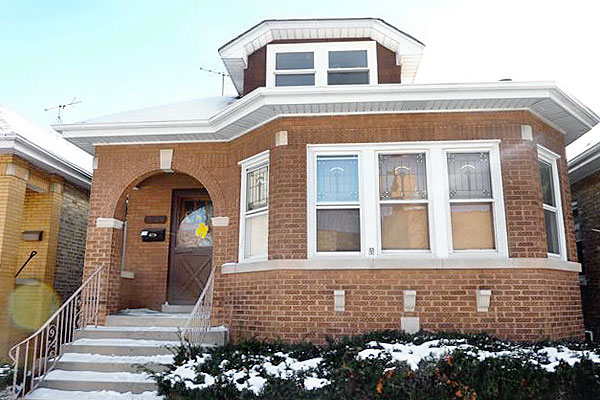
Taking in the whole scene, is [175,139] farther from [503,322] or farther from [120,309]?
[503,322]

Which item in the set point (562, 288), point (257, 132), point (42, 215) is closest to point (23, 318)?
point (42, 215)

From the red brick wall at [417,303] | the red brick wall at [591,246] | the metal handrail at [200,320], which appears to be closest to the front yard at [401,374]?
the red brick wall at [417,303]

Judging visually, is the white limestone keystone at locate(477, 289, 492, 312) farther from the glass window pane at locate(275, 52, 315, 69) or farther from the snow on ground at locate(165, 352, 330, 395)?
the glass window pane at locate(275, 52, 315, 69)

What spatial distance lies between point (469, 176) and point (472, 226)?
733 mm

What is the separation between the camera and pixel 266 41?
8.95m

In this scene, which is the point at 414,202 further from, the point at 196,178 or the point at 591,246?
the point at 591,246

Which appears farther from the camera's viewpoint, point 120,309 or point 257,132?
point 120,309

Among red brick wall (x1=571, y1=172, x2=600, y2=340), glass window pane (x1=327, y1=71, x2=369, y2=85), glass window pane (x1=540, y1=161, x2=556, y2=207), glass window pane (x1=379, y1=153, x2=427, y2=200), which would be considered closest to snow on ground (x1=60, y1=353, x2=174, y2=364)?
glass window pane (x1=379, y1=153, x2=427, y2=200)

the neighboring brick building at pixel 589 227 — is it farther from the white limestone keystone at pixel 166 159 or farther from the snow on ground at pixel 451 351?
the white limestone keystone at pixel 166 159

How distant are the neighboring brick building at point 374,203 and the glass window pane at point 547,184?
0.10 ft

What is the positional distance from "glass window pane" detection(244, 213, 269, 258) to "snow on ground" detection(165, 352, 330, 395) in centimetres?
202

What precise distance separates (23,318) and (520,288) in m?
8.73

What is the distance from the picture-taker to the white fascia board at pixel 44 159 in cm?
858

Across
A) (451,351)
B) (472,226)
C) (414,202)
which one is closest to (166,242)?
(414,202)
